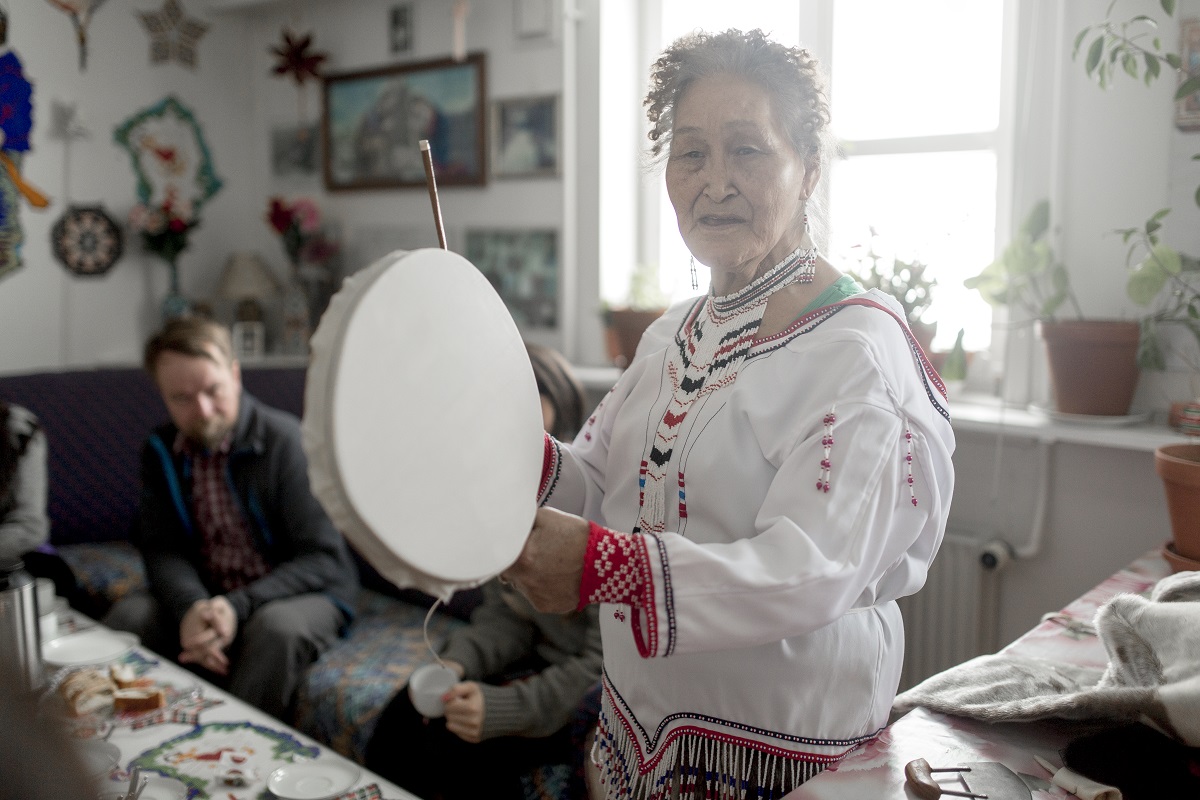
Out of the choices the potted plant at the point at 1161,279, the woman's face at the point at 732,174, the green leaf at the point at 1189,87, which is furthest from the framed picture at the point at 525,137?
Result: the woman's face at the point at 732,174

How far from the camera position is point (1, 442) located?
2631 mm

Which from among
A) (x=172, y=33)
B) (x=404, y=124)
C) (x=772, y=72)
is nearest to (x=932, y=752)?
(x=772, y=72)

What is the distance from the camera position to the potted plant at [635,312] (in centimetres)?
298

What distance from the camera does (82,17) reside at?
3842 millimetres

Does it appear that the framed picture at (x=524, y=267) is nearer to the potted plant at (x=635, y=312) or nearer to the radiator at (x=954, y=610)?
the potted plant at (x=635, y=312)

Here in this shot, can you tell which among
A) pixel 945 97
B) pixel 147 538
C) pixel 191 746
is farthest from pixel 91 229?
pixel 945 97

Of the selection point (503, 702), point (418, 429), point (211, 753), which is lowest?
point (503, 702)

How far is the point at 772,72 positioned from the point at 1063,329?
4.59 ft

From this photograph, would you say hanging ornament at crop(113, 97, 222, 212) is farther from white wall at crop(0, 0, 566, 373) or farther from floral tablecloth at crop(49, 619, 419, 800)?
floral tablecloth at crop(49, 619, 419, 800)

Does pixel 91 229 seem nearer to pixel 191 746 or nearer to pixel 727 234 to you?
pixel 191 746

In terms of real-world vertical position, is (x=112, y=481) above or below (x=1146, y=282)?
below

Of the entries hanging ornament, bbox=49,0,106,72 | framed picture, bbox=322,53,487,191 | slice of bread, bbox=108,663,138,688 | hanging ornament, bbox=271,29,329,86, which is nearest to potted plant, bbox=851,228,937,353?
framed picture, bbox=322,53,487,191

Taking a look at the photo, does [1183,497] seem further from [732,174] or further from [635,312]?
[635,312]

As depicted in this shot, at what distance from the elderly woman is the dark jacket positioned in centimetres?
158
